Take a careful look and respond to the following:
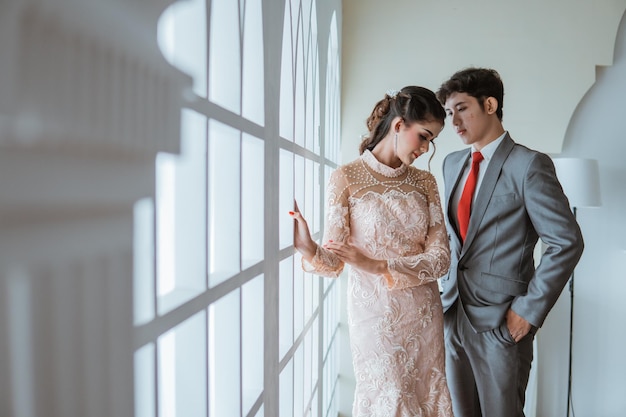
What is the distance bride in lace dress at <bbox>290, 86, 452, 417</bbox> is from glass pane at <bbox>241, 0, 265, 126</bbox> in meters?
0.59

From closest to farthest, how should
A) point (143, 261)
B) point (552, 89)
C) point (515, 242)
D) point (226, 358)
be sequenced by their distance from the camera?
point (143, 261) < point (226, 358) < point (515, 242) < point (552, 89)

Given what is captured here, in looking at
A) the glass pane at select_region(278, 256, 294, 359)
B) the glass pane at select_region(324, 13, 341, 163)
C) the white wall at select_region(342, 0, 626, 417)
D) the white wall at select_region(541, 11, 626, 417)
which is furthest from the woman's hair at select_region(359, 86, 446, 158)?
the white wall at select_region(541, 11, 626, 417)

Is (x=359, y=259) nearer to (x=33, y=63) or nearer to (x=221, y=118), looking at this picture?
(x=221, y=118)

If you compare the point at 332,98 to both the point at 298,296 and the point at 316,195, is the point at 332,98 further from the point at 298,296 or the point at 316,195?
the point at 298,296

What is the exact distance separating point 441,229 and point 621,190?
7.93 ft

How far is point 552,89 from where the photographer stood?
3428 millimetres

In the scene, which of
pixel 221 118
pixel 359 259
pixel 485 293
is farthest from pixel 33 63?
pixel 485 293

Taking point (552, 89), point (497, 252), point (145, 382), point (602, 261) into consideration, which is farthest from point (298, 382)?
point (602, 261)

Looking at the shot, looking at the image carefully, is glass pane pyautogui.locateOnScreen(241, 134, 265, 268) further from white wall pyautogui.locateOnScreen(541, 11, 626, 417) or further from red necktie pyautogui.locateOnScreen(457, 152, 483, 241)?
white wall pyautogui.locateOnScreen(541, 11, 626, 417)

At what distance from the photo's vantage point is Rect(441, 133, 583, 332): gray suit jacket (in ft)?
6.28

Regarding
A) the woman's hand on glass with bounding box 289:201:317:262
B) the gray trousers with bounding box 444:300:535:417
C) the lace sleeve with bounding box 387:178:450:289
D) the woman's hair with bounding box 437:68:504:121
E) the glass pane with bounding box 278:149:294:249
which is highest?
the woman's hair with bounding box 437:68:504:121

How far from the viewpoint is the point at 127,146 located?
0.55 metres

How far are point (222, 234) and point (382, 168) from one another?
865 millimetres

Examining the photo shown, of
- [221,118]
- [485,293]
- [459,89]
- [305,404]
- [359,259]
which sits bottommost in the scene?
[305,404]
